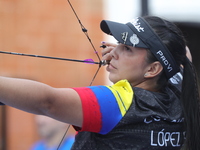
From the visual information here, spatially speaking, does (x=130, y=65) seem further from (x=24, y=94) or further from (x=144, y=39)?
(x=24, y=94)

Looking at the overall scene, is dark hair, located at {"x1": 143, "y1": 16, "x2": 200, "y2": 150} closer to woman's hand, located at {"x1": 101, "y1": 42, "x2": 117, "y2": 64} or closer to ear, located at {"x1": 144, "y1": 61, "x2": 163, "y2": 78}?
ear, located at {"x1": 144, "y1": 61, "x2": 163, "y2": 78}

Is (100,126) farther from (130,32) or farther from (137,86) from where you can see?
(130,32)

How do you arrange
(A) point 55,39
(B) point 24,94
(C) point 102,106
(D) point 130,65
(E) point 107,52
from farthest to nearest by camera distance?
(A) point 55,39, (E) point 107,52, (D) point 130,65, (C) point 102,106, (B) point 24,94

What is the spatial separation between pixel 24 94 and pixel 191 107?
0.65 meters

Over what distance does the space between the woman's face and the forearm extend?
1.16 feet

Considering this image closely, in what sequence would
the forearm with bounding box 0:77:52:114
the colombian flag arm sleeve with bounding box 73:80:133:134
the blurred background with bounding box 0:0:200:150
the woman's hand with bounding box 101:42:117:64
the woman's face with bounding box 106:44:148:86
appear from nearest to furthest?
the forearm with bounding box 0:77:52:114, the colombian flag arm sleeve with bounding box 73:80:133:134, the woman's face with bounding box 106:44:148:86, the woman's hand with bounding box 101:42:117:64, the blurred background with bounding box 0:0:200:150

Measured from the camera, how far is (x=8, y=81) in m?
1.18

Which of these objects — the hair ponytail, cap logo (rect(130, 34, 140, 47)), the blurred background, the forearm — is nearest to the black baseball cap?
cap logo (rect(130, 34, 140, 47))

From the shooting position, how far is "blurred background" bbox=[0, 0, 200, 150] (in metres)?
3.40

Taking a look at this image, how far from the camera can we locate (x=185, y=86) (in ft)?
5.24

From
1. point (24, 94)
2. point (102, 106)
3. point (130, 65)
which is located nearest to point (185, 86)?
point (130, 65)

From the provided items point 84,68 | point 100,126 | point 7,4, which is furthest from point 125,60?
point 84,68

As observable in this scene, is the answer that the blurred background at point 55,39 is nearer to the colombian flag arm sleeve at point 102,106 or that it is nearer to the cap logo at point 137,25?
the cap logo at point 137,25

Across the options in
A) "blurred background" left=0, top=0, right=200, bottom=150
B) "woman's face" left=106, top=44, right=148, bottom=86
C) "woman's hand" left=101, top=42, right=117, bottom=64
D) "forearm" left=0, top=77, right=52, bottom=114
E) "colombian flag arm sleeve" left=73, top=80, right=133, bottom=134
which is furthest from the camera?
"blurred background" left=0, top=0, right=200, bottom=150
